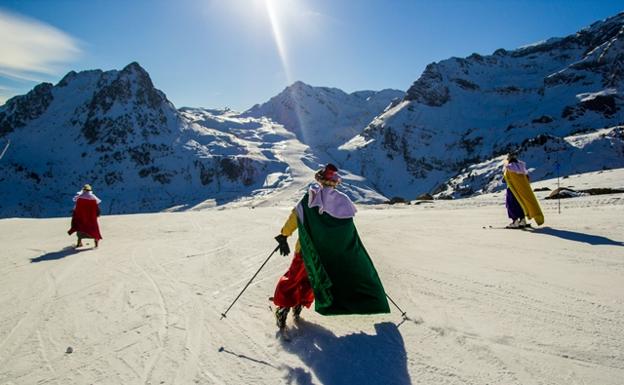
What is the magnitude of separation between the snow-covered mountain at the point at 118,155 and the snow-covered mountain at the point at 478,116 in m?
43.2

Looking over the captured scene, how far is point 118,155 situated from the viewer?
562ft

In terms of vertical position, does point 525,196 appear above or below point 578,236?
above

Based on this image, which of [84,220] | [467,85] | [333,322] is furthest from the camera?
[467,85]

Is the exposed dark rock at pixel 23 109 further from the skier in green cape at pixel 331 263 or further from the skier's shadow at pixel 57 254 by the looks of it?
the skier in green cape at pixel 331 263

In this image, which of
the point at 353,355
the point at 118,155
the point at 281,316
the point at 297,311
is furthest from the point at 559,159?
the point at 118,155

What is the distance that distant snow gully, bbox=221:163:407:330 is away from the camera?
5277mm

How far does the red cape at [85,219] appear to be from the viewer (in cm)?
1306

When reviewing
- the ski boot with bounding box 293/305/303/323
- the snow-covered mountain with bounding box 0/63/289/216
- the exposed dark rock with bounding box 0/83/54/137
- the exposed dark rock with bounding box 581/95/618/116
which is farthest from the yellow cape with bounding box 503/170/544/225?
the exposed dark rock with bounding box 0/83/54/137

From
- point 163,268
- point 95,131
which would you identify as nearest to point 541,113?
point 163,268

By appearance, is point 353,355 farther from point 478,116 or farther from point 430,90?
point 430,90

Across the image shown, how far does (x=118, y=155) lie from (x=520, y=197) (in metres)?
181

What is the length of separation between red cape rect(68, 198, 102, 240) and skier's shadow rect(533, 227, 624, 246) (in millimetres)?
13308

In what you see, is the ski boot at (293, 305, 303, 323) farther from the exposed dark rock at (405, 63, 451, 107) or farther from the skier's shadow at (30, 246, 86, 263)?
the exposed dark rock at (405, 63, 451, 107)

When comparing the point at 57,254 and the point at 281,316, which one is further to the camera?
the point at 57,254
